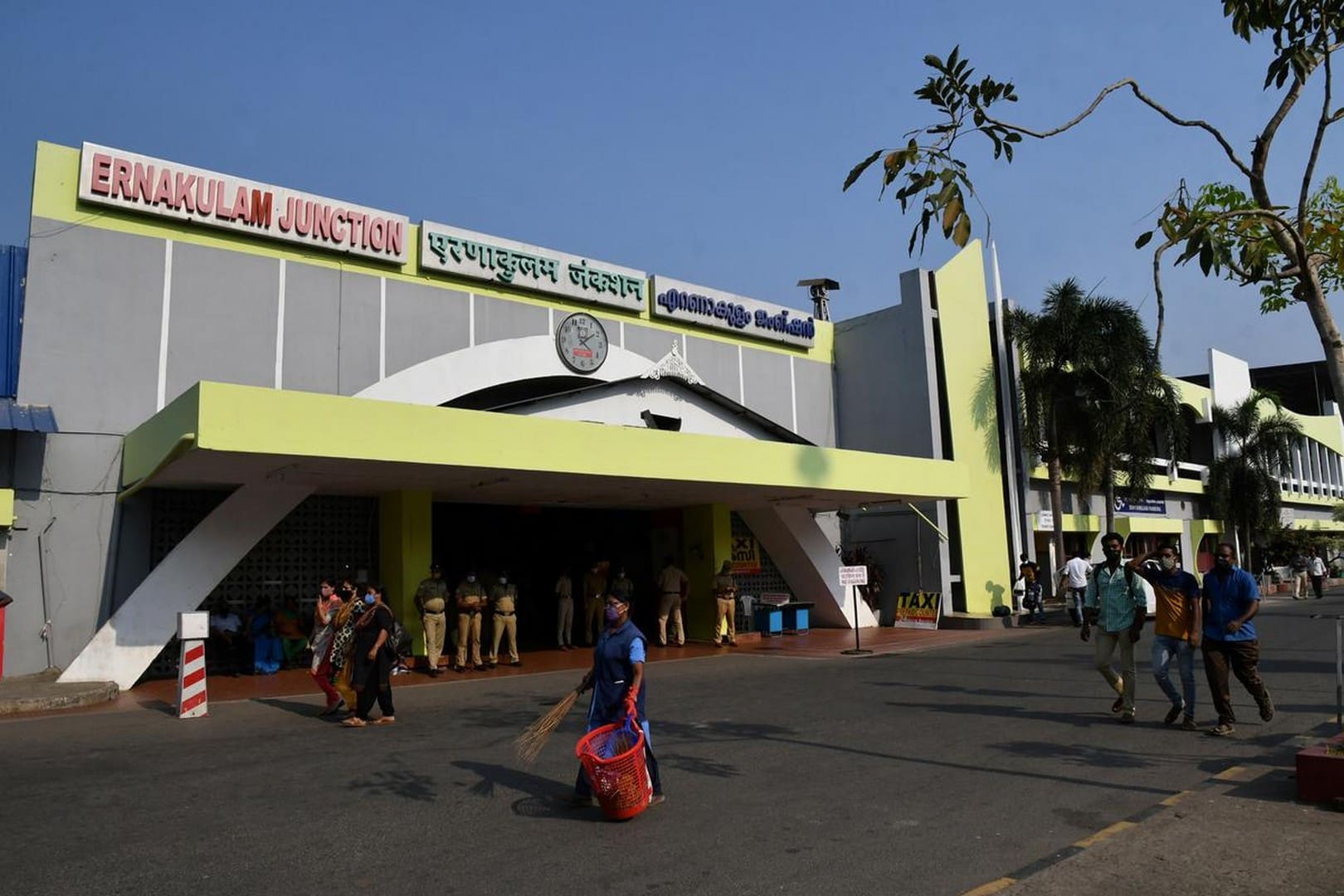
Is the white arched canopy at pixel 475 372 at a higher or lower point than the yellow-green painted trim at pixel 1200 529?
higher

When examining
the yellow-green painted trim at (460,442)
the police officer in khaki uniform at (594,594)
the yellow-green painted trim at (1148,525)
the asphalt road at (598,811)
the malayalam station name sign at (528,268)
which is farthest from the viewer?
the yellow-green painted trim at (1148,525)

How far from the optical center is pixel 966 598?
83.9 feet

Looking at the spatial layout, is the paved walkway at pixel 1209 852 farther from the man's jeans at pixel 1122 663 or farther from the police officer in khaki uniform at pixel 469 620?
the police officer in khaki uniform at pixel 469 620

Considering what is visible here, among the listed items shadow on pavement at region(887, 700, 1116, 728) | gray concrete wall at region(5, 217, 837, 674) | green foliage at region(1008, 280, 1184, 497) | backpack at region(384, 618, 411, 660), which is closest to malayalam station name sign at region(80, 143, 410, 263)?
gray concrete wall at region(5, 217, 837, 674)

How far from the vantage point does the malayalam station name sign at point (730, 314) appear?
78.0 ft

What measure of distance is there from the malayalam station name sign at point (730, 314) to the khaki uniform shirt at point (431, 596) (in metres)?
10.2

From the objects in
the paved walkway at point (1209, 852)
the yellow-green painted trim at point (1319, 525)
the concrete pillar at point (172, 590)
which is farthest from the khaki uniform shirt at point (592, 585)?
the yellow-green painted trim at point (1319, 525)

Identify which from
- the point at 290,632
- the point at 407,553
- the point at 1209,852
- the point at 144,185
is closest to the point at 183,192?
the point at 144,185

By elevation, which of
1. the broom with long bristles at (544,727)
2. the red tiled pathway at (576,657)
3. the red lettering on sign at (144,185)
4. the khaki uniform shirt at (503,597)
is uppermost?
the red lettering on sign at (144,185)

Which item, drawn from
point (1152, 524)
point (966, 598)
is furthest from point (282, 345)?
point (1152, 524)

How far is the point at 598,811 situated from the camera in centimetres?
661

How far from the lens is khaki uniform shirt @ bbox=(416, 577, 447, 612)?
15578 millimetres

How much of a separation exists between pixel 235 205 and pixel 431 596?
7.85 meters

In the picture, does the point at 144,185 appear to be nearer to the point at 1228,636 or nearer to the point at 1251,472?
the point at 1228,636
